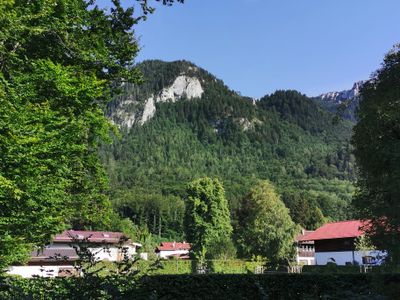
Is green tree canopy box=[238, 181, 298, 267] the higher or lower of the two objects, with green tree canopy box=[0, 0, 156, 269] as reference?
lower

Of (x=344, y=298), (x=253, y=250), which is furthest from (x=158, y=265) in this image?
(x=253, y=250)

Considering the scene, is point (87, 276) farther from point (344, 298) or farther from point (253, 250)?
point (253, 250)

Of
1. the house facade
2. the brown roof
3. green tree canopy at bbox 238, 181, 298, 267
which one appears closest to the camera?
the brown roof

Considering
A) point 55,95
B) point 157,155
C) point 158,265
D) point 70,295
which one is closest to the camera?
point 70,295

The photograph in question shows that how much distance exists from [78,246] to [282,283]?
637 inches

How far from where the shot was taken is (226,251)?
5112cm

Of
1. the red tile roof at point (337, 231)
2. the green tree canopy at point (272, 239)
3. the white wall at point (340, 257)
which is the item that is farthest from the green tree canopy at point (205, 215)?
the white wall at point (340, 257)

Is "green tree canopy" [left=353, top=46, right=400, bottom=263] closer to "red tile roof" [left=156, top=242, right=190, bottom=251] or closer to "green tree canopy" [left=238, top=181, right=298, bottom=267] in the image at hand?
"green tree canopy" [left=238, top=181, right=298, bottom=267]

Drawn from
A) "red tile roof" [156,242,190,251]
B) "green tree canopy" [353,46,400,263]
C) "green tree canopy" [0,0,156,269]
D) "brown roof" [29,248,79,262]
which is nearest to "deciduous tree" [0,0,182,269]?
"green tree canopy" [0,0,156,269]

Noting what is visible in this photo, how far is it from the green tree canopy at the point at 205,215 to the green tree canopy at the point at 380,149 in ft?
162

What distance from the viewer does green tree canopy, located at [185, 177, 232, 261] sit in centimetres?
6438

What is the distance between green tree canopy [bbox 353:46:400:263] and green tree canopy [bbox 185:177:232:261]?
49521mm

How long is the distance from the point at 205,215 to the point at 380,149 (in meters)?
56.1

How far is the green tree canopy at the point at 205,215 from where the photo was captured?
64375 millimetres
